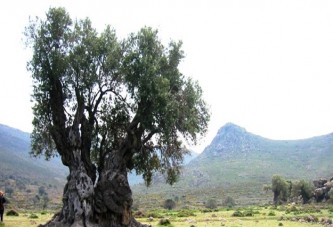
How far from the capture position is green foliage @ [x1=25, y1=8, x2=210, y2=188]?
31.6m

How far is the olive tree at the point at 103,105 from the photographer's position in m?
31.0

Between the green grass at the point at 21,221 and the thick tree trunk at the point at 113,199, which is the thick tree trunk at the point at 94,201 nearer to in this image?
the thick tree trunk at the point at 113,199

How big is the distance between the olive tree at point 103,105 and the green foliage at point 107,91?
0.25 ft

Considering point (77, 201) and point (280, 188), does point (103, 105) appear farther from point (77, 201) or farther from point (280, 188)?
point (280, 188)

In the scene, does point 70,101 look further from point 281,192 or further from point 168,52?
point 281,192

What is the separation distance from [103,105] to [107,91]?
2.10 m

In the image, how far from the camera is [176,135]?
3528 cm

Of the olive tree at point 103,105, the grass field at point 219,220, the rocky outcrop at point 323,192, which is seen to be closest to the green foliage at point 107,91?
the olive tree at point 103,105

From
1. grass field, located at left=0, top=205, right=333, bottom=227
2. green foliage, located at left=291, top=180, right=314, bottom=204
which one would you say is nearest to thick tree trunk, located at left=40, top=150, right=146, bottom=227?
grass field, located at left=0, top=205, right=333, bottom=227

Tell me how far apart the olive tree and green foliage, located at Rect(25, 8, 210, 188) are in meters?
0.08

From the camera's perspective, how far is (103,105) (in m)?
35.1

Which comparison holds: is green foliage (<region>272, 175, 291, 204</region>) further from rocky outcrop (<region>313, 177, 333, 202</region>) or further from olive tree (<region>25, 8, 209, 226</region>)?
olive tree (<region>25, 8, 209, 226</region>)

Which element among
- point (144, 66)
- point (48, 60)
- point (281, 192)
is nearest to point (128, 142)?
point (144, 66)

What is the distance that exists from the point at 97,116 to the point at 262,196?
4969 inches
